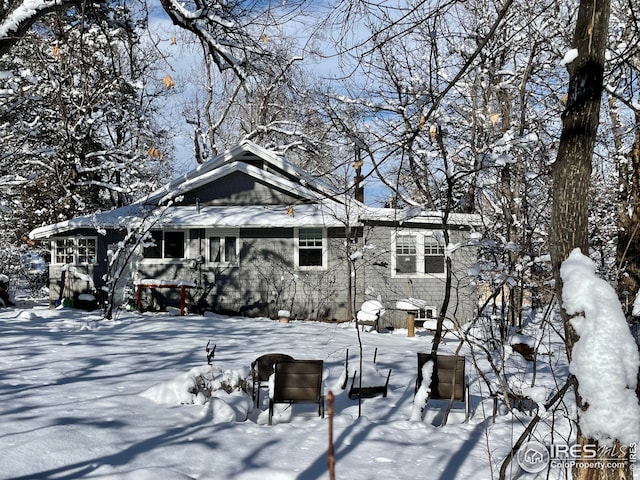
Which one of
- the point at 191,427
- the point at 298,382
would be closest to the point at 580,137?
the point at 298,382

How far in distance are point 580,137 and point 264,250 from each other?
14090 millimetres

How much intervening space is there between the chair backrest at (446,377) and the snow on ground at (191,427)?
31 centimetres

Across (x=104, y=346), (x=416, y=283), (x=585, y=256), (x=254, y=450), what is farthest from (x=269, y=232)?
(x=585, y=256)

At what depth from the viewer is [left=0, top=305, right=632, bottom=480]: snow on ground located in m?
4.52

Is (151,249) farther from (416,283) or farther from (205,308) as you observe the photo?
(416,283)

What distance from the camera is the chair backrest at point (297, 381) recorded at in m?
6.28

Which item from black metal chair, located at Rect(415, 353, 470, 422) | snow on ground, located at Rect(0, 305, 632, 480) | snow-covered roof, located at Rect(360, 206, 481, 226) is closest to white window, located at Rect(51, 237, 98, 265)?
snow on ground, located at Rect(0, 305, 632, 480)

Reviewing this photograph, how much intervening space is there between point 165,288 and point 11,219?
9.95 metres

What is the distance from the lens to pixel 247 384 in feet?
22.9

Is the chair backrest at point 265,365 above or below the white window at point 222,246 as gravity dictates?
below

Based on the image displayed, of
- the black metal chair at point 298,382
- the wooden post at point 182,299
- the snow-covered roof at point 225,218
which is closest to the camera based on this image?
the black metal chair at point 298,382

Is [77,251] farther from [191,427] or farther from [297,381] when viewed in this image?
[191,427]

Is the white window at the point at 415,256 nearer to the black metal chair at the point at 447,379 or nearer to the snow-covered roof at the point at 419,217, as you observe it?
the snow-covered roof at the point at 419,217

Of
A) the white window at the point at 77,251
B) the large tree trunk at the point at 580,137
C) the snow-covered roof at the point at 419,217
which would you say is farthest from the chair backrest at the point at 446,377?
the white window at the point at 77,251
